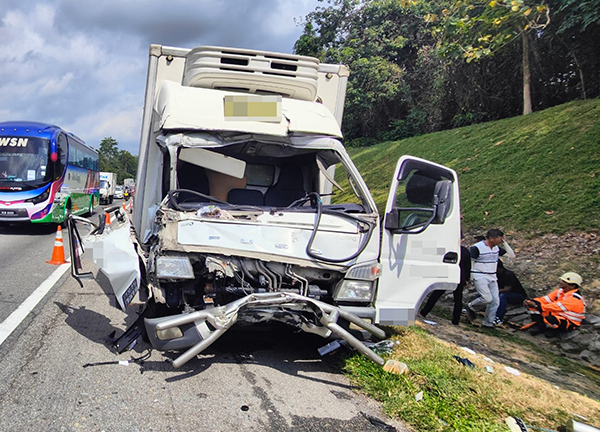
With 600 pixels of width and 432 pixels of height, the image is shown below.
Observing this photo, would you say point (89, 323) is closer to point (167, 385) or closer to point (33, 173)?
point (167, 385)

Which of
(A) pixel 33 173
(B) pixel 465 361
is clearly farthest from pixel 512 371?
(A) pixel 33 173

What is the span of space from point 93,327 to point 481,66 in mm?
19459

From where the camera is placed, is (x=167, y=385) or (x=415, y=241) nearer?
(x=167, y=385)

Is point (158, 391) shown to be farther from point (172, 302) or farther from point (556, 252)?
point (556, 252)

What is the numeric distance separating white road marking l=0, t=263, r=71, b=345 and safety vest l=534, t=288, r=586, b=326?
671 centimetres

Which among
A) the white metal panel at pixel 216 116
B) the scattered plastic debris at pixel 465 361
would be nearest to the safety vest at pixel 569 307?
the scattered plastic debris at pixel 465 361

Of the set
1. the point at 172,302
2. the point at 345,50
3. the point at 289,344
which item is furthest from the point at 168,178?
the point at 345,50

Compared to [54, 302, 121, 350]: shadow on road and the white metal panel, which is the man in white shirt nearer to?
the white metal panel

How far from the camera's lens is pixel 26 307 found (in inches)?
219

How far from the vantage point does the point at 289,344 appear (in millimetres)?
4988

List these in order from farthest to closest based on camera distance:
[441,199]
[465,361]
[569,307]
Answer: [569,307]
[465,361]
[441,199]

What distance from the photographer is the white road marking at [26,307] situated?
4.72 m

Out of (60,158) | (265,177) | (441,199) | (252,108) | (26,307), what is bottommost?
(26,307)

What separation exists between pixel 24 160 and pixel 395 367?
483 inches
